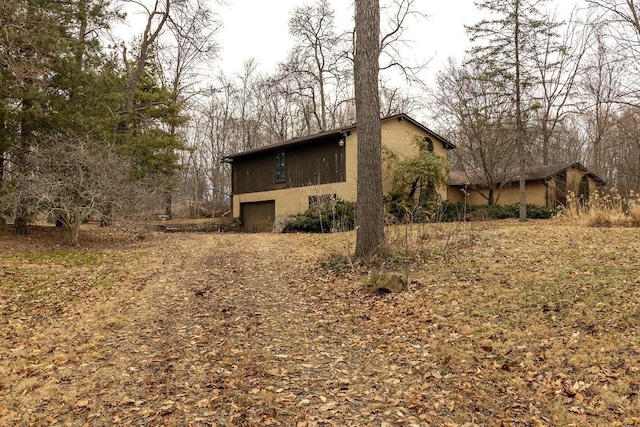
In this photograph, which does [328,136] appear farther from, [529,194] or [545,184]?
[545,184]

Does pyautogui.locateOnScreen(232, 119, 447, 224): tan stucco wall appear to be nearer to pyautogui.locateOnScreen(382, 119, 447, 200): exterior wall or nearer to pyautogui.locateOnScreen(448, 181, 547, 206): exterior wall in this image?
pyautogui.locateOnScreen(382, 119, 447, 200): exterior wall

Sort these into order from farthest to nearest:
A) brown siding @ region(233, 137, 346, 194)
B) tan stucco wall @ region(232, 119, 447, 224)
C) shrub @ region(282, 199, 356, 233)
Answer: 1. brown siding @ region(233, 137, 346, 194)
2. tan stucco wall @ region(232, 119, 447, 224)
3. shrub @ region(282, 199, 356, 233)

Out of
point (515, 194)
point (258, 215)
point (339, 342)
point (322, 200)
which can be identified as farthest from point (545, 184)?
point (339, 342)

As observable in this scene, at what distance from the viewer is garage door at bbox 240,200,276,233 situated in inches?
894

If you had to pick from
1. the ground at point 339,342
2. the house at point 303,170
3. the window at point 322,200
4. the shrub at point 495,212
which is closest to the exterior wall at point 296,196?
the house at point 303,170

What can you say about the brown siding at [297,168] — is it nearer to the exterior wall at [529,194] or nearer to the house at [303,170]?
the house at [303,170]

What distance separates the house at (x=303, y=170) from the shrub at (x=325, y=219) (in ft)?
2.25

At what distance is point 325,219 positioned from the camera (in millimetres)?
16438

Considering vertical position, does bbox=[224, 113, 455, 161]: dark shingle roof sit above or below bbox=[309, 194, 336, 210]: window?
above

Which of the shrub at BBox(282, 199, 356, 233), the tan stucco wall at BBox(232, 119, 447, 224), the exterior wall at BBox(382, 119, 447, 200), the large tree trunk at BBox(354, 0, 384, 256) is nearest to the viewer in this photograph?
the large tree trunk at BBox(354, 0, 384, 256)

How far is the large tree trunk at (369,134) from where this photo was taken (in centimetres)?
816

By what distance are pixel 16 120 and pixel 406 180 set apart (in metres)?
14.2

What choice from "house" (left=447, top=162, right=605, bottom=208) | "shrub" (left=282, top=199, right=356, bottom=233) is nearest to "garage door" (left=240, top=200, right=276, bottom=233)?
"shrub" (left=282, top=199, right=356, bottom=233)

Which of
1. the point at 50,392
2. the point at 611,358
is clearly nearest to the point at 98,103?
the point at 50,392
